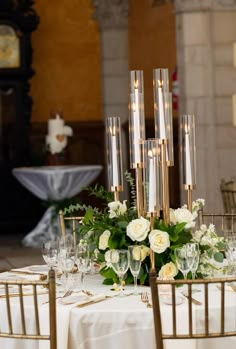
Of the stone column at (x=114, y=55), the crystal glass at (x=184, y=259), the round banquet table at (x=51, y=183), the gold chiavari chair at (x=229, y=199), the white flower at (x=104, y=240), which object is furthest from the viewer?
the stone column at (x=114, y=55)

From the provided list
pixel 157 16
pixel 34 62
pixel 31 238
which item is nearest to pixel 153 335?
pixel 31 238

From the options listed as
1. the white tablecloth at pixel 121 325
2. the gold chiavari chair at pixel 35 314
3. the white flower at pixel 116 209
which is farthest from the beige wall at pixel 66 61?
the gold chiavari chair at pixel 35 314

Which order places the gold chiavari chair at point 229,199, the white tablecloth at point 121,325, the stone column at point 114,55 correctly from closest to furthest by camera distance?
the white tablecloth at point 121,325 → the gold chiavari chair at point 229,199 → the stone column at point 114,55

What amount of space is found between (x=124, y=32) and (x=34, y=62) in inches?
43.0

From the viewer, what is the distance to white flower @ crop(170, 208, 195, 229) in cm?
447

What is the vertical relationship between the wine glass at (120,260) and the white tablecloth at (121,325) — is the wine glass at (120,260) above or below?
above

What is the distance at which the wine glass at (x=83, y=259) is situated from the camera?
440cm

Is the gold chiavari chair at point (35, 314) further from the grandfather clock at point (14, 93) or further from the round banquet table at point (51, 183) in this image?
the grandfather clock at point (14, 93)

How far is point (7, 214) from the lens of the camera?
38.6 ft

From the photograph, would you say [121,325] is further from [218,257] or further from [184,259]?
[218,257]

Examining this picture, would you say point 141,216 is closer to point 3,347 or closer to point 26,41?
point 3,347

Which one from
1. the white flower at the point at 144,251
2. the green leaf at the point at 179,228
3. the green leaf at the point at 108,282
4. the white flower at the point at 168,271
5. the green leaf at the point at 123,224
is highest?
the green leaf at the point at 123,224

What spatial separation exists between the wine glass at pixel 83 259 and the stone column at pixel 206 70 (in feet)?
17.3

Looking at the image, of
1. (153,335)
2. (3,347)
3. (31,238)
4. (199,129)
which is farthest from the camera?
(31,238)
